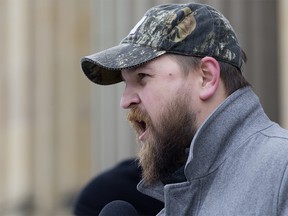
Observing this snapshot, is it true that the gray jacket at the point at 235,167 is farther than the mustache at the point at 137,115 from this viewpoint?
No

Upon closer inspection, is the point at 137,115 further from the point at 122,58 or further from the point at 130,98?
the point at 122,58

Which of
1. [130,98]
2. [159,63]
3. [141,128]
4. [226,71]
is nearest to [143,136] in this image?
[141,128]

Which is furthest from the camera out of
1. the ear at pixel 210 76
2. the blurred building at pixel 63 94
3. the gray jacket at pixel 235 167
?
the blurred building at pixel 63 94

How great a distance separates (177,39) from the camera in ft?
10.5

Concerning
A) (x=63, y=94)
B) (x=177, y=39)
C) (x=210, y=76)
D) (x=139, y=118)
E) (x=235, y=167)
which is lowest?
(x=63, y=94)

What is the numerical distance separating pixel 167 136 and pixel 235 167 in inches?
12.8

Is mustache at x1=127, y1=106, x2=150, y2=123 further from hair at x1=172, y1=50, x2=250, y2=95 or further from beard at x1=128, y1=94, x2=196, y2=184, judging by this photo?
hair at x1=172, y1=50, x2=250, y2=95

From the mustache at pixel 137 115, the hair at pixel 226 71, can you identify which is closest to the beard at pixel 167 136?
the mustache at pixel 137 115

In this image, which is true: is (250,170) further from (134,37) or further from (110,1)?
(110,1)

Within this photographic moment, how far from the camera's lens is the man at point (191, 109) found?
3033 millimetres

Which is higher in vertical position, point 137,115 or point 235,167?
point 137,115

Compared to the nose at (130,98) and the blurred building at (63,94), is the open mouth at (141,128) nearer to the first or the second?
the nose at (130,98)

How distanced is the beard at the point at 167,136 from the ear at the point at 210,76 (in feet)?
0.24

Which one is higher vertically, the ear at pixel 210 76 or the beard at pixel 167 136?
the ear at pixel 210 76
